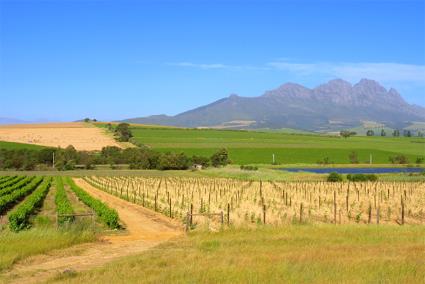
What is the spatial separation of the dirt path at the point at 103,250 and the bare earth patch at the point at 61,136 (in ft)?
249

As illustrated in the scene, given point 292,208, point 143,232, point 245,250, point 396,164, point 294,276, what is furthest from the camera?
point 396,164

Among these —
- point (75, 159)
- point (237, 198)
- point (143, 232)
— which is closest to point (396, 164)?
point (75, 159)

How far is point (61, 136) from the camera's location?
121 metres

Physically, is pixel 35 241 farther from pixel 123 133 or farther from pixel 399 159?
pixel 123 133

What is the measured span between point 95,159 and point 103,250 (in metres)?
74.6

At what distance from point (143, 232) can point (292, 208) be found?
11048mm

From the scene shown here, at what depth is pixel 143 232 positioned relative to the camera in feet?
77.8

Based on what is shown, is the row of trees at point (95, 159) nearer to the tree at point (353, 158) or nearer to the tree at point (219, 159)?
the tree at point (219, 159)

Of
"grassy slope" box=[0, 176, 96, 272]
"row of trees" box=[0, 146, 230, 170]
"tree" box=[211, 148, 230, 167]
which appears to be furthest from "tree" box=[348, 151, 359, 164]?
"grassy slope" box=[0, 176, 96, 272]

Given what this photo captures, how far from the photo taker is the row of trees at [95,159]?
287ft

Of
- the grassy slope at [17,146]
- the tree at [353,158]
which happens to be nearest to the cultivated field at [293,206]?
the tree at [353,158]

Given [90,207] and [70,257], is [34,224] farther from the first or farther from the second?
[70,257]

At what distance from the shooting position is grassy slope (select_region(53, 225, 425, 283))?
11.9 meters

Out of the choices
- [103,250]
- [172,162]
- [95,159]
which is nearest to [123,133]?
[95,159]
